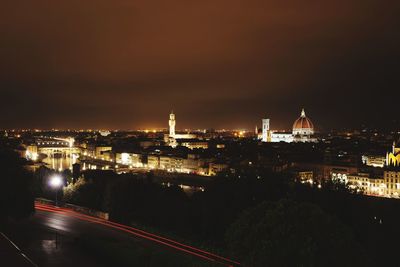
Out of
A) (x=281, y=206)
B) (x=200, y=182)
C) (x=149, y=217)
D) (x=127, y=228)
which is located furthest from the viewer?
(x=200, y=182)

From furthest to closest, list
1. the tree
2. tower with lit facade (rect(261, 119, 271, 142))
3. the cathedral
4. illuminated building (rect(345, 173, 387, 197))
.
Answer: tower with lit facade (rect(261, 119, 271, 142)), the cathedral, illuminated building (rect(345, 173, 387, 197)), the tree

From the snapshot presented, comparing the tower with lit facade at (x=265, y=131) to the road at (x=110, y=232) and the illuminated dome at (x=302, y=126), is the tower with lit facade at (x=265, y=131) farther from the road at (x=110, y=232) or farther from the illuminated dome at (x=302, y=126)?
the road at (x=110, y=232)

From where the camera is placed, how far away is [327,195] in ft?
51.8

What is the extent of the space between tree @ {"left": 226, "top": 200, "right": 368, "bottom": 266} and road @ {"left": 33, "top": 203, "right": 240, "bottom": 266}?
217 centimetres

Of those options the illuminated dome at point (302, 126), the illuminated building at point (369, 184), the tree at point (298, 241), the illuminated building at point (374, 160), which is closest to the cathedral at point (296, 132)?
the illuminated dome at point (302, 126)

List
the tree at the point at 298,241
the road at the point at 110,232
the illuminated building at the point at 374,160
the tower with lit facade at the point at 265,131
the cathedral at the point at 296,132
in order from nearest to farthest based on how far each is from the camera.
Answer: the tree at the point at 298,241 < the road at the point at 110,232 < the illuminated building at the point at 374,160 < the cathedral at the point at 296,132 < the tower with lit facade at the point at 265,131

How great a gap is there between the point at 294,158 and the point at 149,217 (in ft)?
116

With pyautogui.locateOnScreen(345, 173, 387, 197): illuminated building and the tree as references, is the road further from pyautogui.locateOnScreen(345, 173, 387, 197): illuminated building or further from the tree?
pyautogui.locateOnScreen(345, 173, 387, 197): illuminated building

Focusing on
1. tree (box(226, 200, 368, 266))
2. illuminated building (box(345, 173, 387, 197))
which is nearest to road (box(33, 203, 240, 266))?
tree (box(226, 200, 368, 266))

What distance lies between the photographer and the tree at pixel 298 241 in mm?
6371

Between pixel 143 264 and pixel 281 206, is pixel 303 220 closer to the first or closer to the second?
pixel 281 206

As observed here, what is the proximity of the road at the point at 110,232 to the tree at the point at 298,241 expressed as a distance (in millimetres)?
2171

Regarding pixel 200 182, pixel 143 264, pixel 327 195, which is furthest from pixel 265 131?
pixel 143 264

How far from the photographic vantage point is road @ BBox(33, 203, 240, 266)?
952 cm
